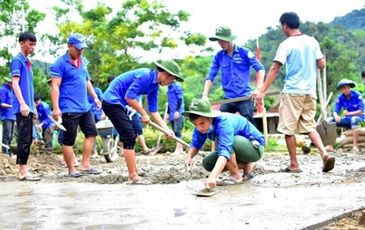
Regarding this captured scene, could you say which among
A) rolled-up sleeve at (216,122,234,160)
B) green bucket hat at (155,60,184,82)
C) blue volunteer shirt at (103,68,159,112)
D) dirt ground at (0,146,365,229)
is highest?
green bucket hat at (155,60,184,82)

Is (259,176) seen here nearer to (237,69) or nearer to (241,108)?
(241,108)

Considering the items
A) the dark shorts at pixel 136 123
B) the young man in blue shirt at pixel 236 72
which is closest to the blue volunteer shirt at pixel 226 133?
the young man in blue shirt at pixel 236 72

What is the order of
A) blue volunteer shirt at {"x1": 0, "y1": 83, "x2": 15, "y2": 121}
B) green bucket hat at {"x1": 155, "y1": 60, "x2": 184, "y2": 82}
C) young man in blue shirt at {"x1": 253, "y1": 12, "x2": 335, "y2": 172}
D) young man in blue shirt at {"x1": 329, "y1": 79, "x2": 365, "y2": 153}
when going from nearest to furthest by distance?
green bucket hat at {"x1": 155, "y1": 60, "x2": 184, "y2": 82} → young man in blue shirt at {"x1": 253, "y1": 12, "x2": 335, "y2": 172} → blue volunteer shirt at {"x1": 0, "y1": 83, "x2": 15, "y2": 121} → young man in blue shirt at {"x1": 329, "y1": 79, "x2": 365, "y2": 153}

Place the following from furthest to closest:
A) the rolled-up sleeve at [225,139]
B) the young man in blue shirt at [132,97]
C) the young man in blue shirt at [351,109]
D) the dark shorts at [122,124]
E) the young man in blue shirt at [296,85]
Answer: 1. the young man in blue shirt at [351,109]
2. the young man in blue shirt at [296,85]
3. the dark shorts at [122,124]
4. the young man in blue shirt at [132,97]
5. the rolled-up sleeve at [225,139]

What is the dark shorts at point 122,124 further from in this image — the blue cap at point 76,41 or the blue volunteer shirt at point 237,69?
the blue volunteer shirt at point 237,69

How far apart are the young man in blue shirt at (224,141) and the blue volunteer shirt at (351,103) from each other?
674 centimetres

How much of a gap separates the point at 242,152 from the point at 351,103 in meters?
7.41

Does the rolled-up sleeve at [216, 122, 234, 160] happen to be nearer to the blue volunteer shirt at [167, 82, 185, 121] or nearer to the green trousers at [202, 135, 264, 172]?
the green trousers at [202, 135, 264, 172]

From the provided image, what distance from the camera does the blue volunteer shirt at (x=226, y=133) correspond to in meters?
5.81

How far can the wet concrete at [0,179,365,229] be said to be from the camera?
13.6 ft

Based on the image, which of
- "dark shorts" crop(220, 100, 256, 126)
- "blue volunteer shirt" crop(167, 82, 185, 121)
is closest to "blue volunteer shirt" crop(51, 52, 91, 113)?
"dark shorts" crop(220, 100, 256, 126)

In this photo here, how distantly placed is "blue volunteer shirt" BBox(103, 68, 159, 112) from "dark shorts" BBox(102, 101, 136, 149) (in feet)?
0.21

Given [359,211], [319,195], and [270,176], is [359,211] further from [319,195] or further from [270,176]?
[270,176]

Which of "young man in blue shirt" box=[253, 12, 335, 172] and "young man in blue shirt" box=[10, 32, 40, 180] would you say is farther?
"young man in blue shirt" box=[10, 32, 40, 180]
